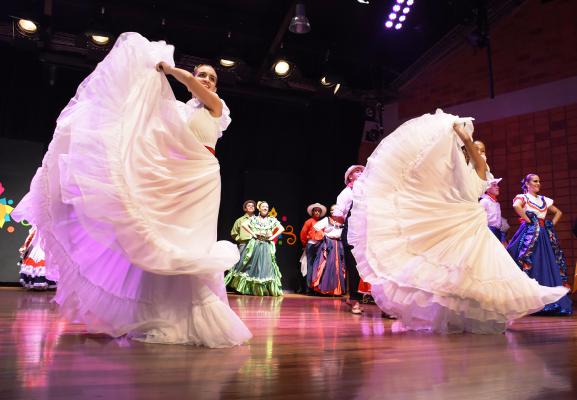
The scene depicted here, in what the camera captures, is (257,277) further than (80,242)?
Yes

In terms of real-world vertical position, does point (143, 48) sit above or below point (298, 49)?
below

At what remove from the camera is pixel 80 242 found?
2.43m

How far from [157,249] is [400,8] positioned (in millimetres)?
6979

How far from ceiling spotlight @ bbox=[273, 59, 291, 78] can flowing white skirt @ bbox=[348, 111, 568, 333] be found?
202 inches

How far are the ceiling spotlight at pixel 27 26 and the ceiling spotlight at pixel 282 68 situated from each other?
3788mm

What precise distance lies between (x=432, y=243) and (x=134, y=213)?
214cm

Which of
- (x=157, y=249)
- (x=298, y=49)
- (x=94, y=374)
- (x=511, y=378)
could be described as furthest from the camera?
(x=298, y=49)

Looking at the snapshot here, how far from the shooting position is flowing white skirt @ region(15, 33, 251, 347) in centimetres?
222

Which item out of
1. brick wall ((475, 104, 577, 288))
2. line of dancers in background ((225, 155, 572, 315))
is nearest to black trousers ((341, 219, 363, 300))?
line of dancers in background ((225, 155, 572, 315))

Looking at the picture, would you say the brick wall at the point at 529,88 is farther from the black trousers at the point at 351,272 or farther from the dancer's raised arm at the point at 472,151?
the dancer's raised arm at the point at 472,151

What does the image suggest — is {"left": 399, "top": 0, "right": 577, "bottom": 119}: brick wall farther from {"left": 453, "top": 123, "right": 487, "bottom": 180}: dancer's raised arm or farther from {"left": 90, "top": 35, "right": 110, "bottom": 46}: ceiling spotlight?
{"left": 90, "top": 35, "right": 110, "bottom": 46}: ceiling spotlight

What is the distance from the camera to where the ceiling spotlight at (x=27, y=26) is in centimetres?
736

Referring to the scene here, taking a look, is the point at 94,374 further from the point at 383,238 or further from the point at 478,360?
the point at 383,238

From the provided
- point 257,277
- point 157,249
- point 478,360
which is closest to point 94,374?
point 157,249
